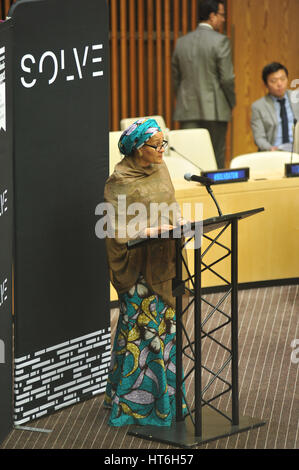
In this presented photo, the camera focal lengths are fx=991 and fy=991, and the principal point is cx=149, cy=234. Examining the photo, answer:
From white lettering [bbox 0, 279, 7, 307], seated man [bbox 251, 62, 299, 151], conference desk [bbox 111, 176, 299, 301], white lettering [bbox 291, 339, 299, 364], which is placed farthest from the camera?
seated man [bbox 251, 62, 299, 151]

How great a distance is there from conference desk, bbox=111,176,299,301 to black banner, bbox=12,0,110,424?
1.86 metres

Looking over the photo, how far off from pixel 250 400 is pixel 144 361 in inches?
29.5

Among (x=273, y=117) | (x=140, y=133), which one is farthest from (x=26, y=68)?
(x=273, y=117)

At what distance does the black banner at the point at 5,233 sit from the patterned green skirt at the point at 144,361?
1.70 feet

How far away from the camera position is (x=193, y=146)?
311 inches

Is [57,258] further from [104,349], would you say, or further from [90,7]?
[90,7]

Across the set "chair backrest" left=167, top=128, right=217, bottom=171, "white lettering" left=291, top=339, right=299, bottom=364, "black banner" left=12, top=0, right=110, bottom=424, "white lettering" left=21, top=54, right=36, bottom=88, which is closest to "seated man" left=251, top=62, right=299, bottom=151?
"chair backrest" left=167, top=128, right=217, bottom=171

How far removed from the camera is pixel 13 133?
4.46 meters

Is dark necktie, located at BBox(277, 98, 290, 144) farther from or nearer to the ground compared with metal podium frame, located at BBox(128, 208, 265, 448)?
farther from the ground

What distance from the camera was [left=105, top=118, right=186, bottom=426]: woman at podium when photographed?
450cm

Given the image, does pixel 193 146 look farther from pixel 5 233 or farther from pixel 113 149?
pixel 5 233

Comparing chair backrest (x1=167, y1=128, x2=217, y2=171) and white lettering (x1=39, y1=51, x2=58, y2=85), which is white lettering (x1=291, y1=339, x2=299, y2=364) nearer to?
white lettering (x1=39, y1=51, x2=58, y2=85)

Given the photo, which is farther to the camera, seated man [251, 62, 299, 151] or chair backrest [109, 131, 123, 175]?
seated man [251, 62, 299, 151]
